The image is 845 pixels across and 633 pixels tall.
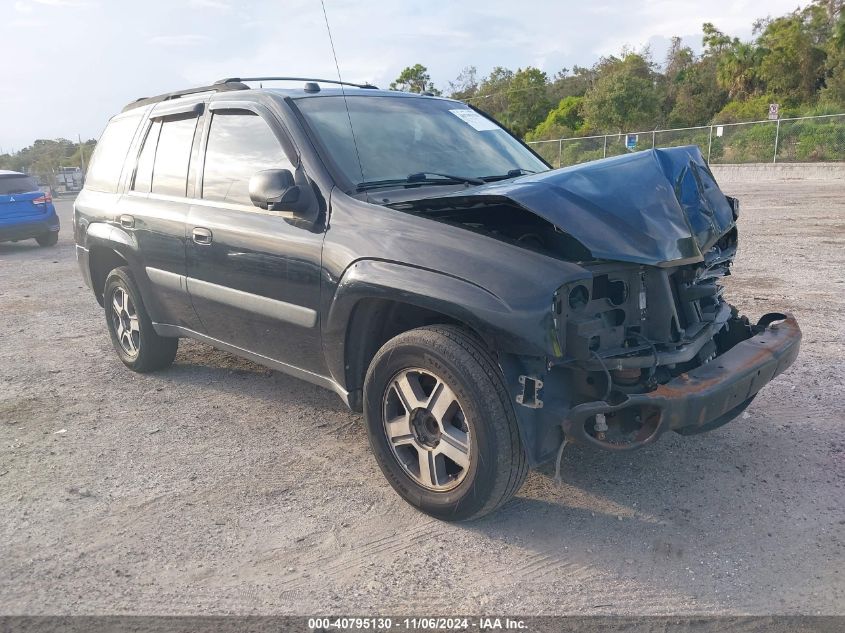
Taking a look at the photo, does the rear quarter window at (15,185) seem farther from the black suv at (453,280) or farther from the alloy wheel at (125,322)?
the black suv at (453,280)

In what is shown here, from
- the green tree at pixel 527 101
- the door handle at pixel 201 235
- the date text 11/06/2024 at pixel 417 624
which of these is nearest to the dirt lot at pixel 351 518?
the date text 11/06/2024 at pixel 417 624

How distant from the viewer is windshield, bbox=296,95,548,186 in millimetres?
3834

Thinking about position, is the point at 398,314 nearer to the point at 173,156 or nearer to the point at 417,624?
the point at 417,624

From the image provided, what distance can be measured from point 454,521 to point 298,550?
27.3 inches

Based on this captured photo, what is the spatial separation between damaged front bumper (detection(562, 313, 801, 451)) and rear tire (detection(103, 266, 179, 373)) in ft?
11.6

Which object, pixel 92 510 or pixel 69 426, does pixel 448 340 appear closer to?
pixel 92 510

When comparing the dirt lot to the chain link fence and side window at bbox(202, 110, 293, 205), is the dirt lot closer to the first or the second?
side window at bbox(202, 110, 293, 205)

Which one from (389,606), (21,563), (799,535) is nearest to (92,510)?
(21,563)

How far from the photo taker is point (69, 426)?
4574 millimetres

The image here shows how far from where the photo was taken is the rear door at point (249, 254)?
371 cm

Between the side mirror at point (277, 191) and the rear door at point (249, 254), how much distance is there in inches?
6.0

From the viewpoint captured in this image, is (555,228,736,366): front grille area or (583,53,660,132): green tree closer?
(555,228,736,366): front grille area

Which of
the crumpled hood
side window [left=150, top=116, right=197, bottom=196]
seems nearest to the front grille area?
the crumpled hood

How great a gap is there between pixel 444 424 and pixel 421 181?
137cm
